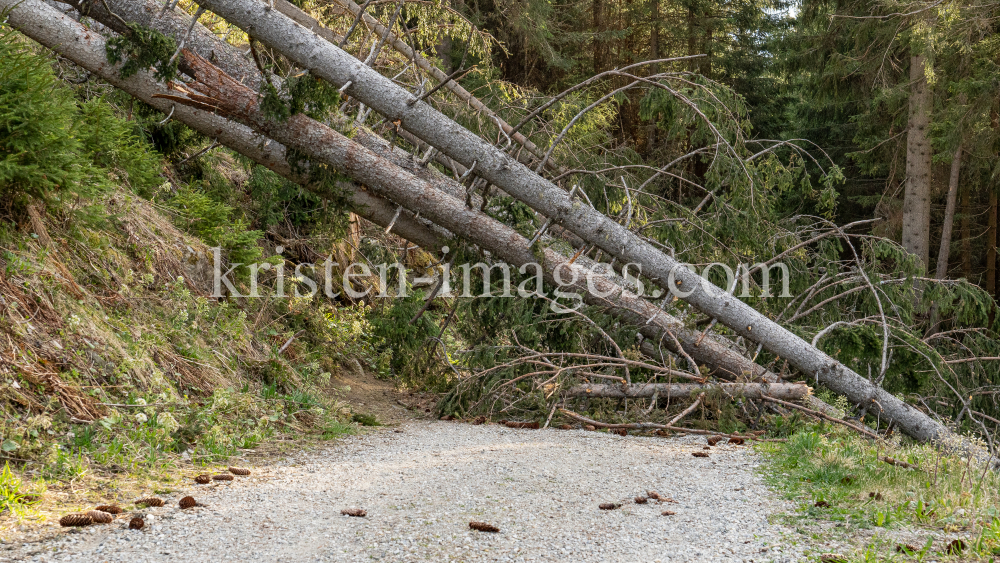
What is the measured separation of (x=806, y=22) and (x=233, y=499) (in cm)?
1319

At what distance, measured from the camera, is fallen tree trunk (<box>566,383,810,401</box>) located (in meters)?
5.71

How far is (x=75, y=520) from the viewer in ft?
8.75

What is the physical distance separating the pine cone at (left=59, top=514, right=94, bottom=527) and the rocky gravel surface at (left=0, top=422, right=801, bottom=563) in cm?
5

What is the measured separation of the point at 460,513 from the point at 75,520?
1.53 m

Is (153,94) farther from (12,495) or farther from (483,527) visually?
(483,527)

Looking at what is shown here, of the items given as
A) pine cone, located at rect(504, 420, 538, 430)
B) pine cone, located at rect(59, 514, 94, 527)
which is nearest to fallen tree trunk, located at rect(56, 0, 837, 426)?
pine cone, located at rect(504, 420, 538, 430)

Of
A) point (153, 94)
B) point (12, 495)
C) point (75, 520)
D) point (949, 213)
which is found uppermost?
point (949, 213)

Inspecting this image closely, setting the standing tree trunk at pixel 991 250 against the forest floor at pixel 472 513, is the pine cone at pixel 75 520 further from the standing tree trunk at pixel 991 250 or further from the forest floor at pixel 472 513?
the standing tree trunk at pixel 991 250

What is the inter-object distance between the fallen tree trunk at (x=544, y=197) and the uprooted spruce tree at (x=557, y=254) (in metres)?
0.02

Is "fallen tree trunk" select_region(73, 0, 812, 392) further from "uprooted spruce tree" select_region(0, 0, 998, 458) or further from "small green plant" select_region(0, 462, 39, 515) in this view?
"small green plant" select_region(0, 462, 39, 515)

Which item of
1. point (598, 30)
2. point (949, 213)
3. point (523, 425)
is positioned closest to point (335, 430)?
point (523, 425)

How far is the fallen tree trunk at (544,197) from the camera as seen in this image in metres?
5.43

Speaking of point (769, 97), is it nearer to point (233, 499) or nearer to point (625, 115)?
point (625, 115)

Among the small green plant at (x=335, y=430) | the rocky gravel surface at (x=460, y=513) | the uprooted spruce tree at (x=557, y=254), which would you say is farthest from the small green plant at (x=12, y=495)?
the uprooted spruce tree at (x=557, y=254)
